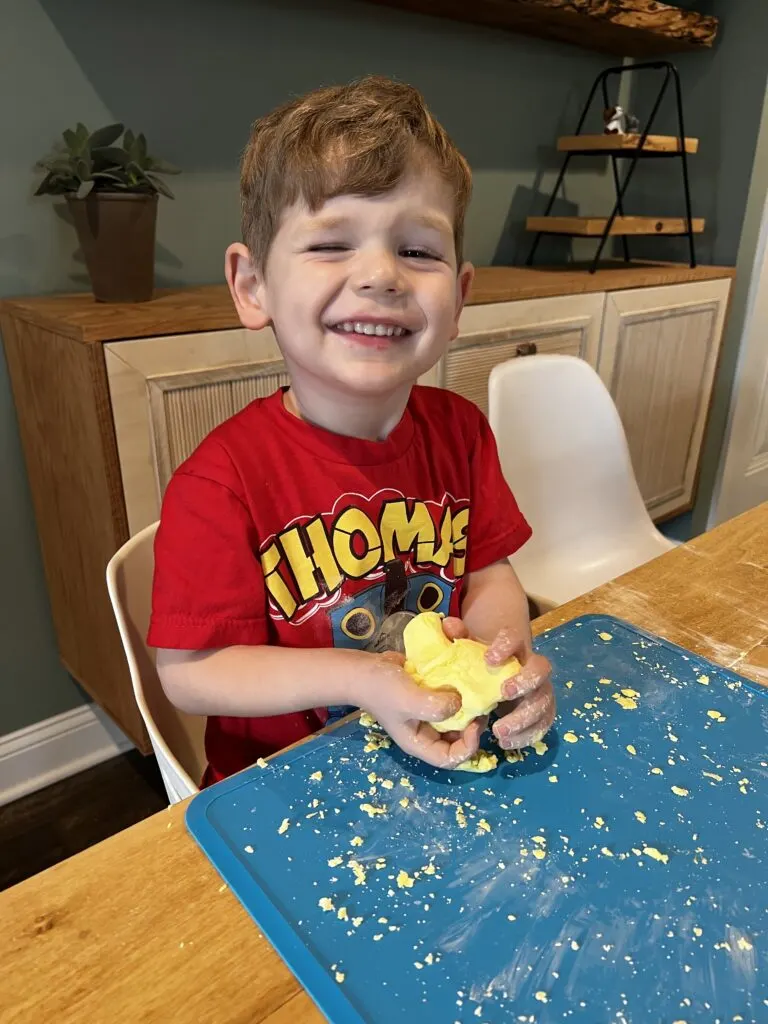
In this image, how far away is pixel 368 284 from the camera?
26.0 inches

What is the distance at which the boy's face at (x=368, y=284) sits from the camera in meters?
0.67

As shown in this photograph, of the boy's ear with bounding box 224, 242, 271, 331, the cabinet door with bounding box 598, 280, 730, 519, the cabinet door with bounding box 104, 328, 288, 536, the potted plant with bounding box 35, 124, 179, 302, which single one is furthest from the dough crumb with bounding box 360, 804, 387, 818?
the cabinet door with bounding box 598, 280, 730, 519

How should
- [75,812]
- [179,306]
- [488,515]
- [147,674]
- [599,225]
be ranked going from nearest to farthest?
[147,674] < [488,515] < [179,306] < [75,812] < [599,225]

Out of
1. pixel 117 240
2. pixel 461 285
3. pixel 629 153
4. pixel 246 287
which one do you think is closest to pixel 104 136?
pixel 117 240

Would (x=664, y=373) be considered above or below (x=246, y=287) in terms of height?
below

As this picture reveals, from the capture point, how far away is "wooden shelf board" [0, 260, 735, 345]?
3.96ft

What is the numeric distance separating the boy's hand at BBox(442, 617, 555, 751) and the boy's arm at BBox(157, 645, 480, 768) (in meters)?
0.03

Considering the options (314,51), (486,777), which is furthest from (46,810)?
(314,51)

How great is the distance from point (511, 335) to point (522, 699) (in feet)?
4.38

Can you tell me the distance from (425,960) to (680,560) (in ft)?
2.19

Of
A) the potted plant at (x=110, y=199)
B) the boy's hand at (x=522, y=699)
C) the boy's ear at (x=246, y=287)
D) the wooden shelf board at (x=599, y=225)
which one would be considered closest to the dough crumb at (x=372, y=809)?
the boy's hand at (x=522, y=699)

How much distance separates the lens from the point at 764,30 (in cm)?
222

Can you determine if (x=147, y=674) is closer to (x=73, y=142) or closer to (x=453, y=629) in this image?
(x=453, y=629)

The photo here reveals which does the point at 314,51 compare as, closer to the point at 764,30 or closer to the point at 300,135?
the point at 300,135
